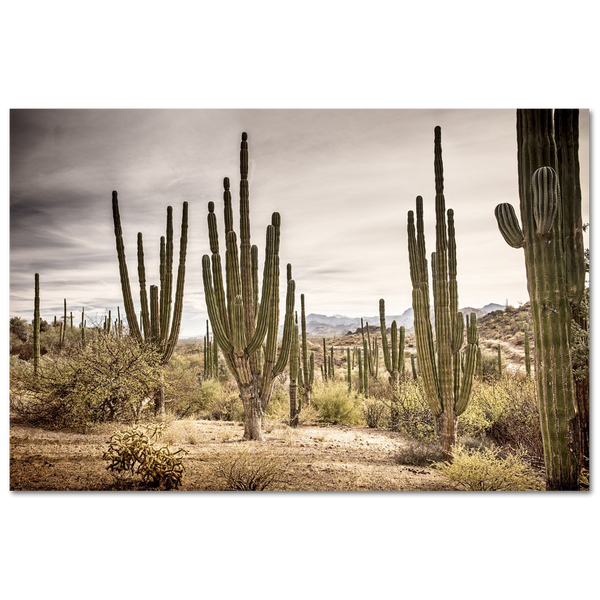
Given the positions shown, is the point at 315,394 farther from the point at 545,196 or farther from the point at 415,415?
the point at 545,196

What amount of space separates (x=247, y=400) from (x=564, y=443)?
3.83 metres

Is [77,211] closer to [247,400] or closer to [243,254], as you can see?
[243,254]

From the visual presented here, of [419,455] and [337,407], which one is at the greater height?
[419,455]

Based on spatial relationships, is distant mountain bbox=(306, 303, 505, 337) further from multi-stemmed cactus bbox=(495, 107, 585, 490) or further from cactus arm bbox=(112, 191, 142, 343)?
cactus arm bbox=(112, 191, 142, 343)

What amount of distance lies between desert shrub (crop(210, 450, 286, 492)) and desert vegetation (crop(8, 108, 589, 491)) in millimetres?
18

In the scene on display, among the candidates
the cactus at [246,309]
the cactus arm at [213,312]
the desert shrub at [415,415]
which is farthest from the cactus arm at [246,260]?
the desert shrub at [415,415]

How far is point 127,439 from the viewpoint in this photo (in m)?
4.02

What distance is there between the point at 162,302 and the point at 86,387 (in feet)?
6.83

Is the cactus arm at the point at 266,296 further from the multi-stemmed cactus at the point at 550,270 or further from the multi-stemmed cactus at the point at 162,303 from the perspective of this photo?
the multi-stemmed cactus at the point at 550,270

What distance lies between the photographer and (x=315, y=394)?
852 cm

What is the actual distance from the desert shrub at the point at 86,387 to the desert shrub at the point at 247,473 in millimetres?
2230

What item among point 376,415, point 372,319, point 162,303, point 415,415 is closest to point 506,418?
point 415,415

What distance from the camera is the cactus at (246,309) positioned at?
18.0 feet

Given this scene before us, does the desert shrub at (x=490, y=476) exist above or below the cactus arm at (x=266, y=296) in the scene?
below
